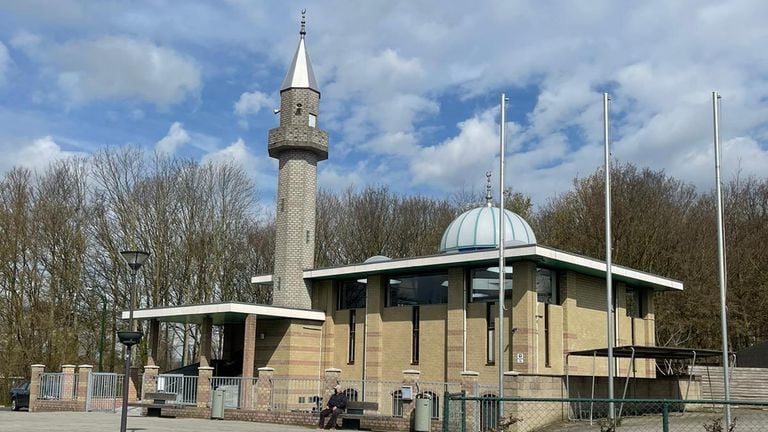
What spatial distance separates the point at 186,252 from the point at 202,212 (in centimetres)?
276

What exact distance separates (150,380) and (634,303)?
19555 mm

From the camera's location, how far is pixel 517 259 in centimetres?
2698

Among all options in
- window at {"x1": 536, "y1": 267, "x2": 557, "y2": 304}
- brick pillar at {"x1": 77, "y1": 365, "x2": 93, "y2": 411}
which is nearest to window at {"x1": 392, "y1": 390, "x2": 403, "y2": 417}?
window at {"x1": 536, "y1": 267, "x2": 557, "y2": 304}

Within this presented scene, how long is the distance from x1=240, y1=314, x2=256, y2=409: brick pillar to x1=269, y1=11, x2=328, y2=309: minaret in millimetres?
3323

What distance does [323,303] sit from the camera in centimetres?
3353

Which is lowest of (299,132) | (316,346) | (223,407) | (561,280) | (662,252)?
(223,407)

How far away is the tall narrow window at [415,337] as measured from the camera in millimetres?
30108

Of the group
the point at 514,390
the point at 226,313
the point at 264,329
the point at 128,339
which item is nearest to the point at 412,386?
the point at 514,390

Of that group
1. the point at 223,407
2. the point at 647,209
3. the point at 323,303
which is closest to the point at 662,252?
the point at 647,209

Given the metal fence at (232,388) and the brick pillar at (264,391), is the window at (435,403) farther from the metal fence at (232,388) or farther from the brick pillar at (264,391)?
the metal fence at (232,388)

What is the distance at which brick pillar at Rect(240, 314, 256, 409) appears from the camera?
28.2 meters

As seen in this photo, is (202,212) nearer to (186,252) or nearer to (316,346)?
(186,252)

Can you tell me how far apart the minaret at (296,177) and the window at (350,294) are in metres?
1.31

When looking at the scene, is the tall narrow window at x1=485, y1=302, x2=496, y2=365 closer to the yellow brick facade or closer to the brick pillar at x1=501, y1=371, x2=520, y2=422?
the yellow brick facade
